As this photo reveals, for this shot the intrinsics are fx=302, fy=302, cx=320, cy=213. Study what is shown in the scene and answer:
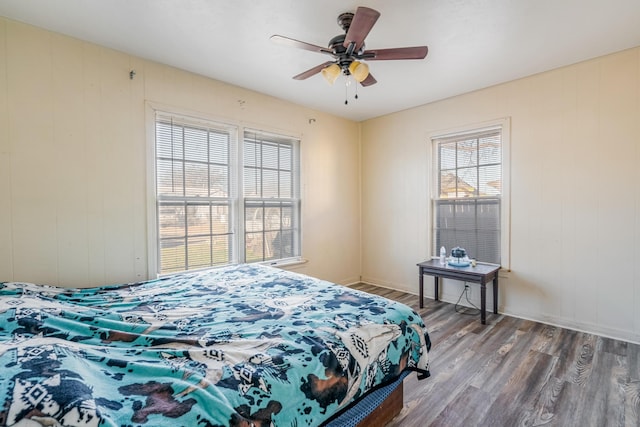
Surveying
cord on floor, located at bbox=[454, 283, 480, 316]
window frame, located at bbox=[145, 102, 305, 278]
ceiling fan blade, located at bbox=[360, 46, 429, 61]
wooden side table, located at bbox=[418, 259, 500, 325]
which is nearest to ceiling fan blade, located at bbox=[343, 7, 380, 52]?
ceiling fan blade, located at bbox=[360, 46, 429, 61]

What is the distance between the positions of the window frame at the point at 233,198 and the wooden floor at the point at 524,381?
7.30 feet

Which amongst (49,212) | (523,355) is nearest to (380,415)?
(523,355)

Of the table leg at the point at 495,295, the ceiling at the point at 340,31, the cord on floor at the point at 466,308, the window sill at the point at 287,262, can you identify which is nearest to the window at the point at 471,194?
the table leg at the point at 495,295

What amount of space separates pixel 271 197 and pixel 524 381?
10.1 ft

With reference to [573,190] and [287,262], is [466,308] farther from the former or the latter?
[287,262]

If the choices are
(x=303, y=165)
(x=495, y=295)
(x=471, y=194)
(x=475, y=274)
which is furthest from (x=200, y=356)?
(x=471, y=194)

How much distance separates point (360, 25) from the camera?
1826 millimetres

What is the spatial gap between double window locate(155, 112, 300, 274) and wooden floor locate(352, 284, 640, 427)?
226 centimetres

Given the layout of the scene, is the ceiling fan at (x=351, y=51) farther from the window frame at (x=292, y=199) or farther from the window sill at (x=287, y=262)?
the window sill at (x=287, y=262)

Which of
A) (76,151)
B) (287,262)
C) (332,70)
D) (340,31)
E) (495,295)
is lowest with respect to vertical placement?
(495,295)

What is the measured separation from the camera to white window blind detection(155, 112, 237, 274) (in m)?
3.03

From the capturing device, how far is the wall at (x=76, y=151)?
2258 mm

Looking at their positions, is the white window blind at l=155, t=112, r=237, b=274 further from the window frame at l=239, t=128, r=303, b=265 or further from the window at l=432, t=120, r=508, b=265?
the window at l=432, t=120, r=508, b=265

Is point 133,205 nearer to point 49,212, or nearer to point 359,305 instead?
point 49,212
